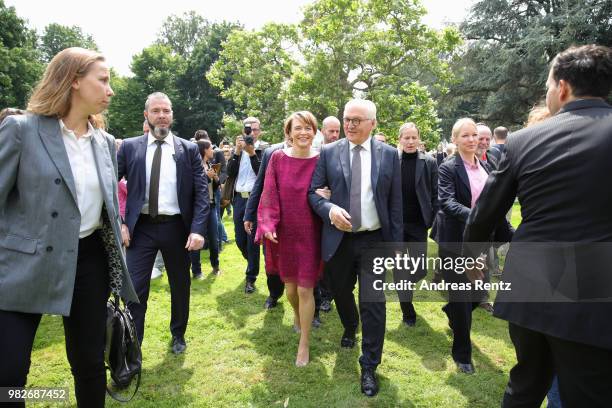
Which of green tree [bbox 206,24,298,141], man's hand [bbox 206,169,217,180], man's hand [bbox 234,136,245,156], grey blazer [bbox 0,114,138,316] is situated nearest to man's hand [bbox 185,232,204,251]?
grey blazer [bbox 0,114,138,316]

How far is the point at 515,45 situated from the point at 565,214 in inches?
1063

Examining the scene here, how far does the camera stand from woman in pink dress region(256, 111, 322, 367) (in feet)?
12.9

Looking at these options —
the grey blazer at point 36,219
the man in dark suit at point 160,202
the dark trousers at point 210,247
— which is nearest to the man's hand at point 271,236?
the man in dark suit at point 160,202

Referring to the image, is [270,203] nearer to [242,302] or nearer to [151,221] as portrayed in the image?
[151,221]

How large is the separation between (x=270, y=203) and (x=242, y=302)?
225 cm

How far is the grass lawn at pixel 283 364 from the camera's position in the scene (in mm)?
3381

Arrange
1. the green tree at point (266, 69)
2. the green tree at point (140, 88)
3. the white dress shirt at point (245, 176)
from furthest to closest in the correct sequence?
the green tree at point (140, 88), the green tree at point (266, 69), the white dress shirt at point (245, 176)

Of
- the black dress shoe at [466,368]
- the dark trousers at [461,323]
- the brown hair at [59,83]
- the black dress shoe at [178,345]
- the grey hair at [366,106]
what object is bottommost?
the black dress shoe at [466,368]

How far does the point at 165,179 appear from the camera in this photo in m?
3.82

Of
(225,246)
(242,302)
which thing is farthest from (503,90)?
(242,302)

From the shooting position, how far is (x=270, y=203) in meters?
4.08

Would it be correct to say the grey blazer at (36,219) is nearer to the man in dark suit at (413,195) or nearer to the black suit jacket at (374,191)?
the black suit jacket at (374,191)

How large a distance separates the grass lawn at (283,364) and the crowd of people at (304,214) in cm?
22

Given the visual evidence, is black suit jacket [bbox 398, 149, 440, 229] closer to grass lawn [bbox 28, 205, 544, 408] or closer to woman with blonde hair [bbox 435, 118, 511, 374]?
woman with blonde hair [bbox 435, 118, 511, 374]
